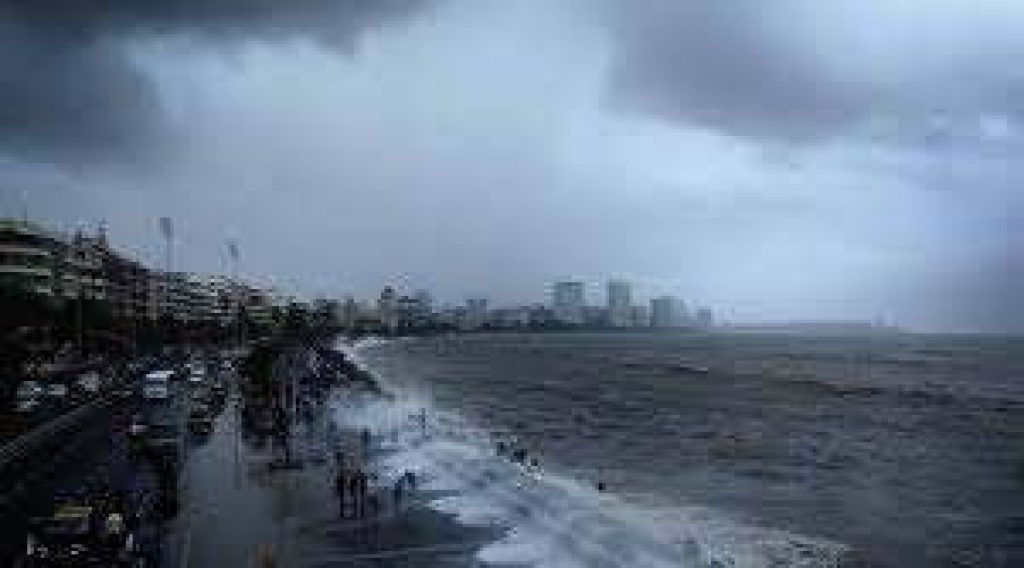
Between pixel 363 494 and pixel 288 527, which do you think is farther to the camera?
pixel 363 494

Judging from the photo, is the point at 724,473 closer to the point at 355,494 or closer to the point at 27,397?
the point at 355,494

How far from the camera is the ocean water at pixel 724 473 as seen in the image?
1850 inches

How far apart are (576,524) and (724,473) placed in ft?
83.4

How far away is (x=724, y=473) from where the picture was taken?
71.8m

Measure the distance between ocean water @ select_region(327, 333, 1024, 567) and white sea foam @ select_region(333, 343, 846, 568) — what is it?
13 centimetres

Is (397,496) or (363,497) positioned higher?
(363,497)

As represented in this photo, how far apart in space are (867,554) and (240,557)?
976 inches

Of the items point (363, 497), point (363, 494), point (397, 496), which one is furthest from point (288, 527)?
point (397, 496)

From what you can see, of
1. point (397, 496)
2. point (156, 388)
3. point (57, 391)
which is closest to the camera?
point (397, 496)

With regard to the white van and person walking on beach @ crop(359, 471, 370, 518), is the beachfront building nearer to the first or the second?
the white van

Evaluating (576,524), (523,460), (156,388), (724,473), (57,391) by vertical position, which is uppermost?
(156,388)

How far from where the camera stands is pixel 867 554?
47281mm

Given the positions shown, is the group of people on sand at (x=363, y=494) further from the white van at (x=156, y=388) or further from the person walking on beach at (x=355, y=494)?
the white van at (x=156, y=388)

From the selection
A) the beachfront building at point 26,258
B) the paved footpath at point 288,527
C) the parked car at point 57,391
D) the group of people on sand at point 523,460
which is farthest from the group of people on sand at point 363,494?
the beachfront building at point 26,258
